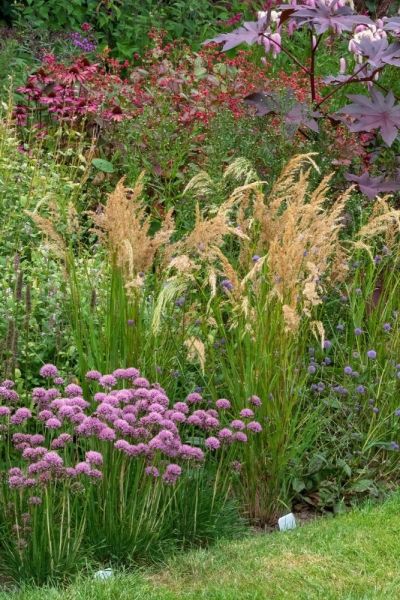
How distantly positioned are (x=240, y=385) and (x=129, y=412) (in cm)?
98

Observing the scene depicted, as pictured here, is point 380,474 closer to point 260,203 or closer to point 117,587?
point 260,203

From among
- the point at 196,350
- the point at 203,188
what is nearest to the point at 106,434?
the point at 196,350

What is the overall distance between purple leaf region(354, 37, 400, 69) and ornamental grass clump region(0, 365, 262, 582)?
2.64 m

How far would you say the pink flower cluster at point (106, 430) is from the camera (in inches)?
164

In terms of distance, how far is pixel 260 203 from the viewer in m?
5.42

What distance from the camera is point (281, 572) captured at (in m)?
4.41

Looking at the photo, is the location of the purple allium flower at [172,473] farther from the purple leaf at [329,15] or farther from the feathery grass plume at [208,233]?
the purple leaf at [329,15]

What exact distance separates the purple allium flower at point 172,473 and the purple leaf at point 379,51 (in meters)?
3.07

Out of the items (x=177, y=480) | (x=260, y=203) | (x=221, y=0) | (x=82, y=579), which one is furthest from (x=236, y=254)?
(x=221, y=0)

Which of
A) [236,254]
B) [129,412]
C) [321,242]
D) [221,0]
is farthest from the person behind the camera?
[221,0]

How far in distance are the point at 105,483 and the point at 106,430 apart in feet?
1.25

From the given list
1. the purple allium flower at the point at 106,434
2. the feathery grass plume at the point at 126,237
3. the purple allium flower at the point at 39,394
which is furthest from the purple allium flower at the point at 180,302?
the purple allium flower at the point at 106,434

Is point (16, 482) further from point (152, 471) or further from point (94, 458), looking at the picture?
point (152, 471)

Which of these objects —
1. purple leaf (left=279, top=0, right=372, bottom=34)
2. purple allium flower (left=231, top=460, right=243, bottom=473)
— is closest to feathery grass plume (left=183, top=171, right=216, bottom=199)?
purple leaf (left=279, top=0, right=372, bottom=34)
